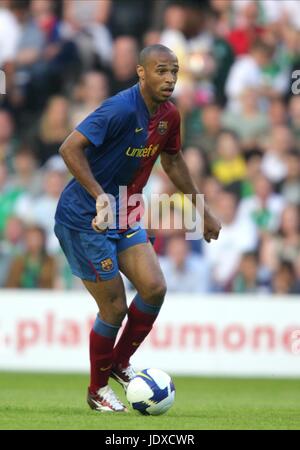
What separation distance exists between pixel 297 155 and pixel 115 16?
11.8 ft

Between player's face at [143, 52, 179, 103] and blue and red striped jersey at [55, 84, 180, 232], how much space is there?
0.21 meters

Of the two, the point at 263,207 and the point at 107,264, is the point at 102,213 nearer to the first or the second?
the point at 107,264

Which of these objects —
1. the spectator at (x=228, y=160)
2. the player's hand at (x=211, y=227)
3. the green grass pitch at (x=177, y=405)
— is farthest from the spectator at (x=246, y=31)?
the player's hand at (x=211, y=227)

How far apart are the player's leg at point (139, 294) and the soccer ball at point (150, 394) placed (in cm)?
50

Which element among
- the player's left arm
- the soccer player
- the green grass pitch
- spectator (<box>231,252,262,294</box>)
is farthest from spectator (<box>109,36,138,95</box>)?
the soccer player

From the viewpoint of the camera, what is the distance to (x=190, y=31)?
54.9 feet

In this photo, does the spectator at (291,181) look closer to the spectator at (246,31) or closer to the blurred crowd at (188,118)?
the blurred crowd at (188,118)

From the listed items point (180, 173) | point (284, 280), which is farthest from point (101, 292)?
point (284, 280)

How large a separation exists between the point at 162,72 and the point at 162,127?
1.76ft

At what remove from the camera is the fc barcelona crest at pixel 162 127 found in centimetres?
829

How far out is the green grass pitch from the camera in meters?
7.24

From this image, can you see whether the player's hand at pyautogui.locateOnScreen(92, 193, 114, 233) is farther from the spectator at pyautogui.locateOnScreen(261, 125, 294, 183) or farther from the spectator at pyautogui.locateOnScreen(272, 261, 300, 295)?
the spectator at pyautogui.locateOnScreen(261, 125, 294, 183)

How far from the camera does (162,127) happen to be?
8320mm
